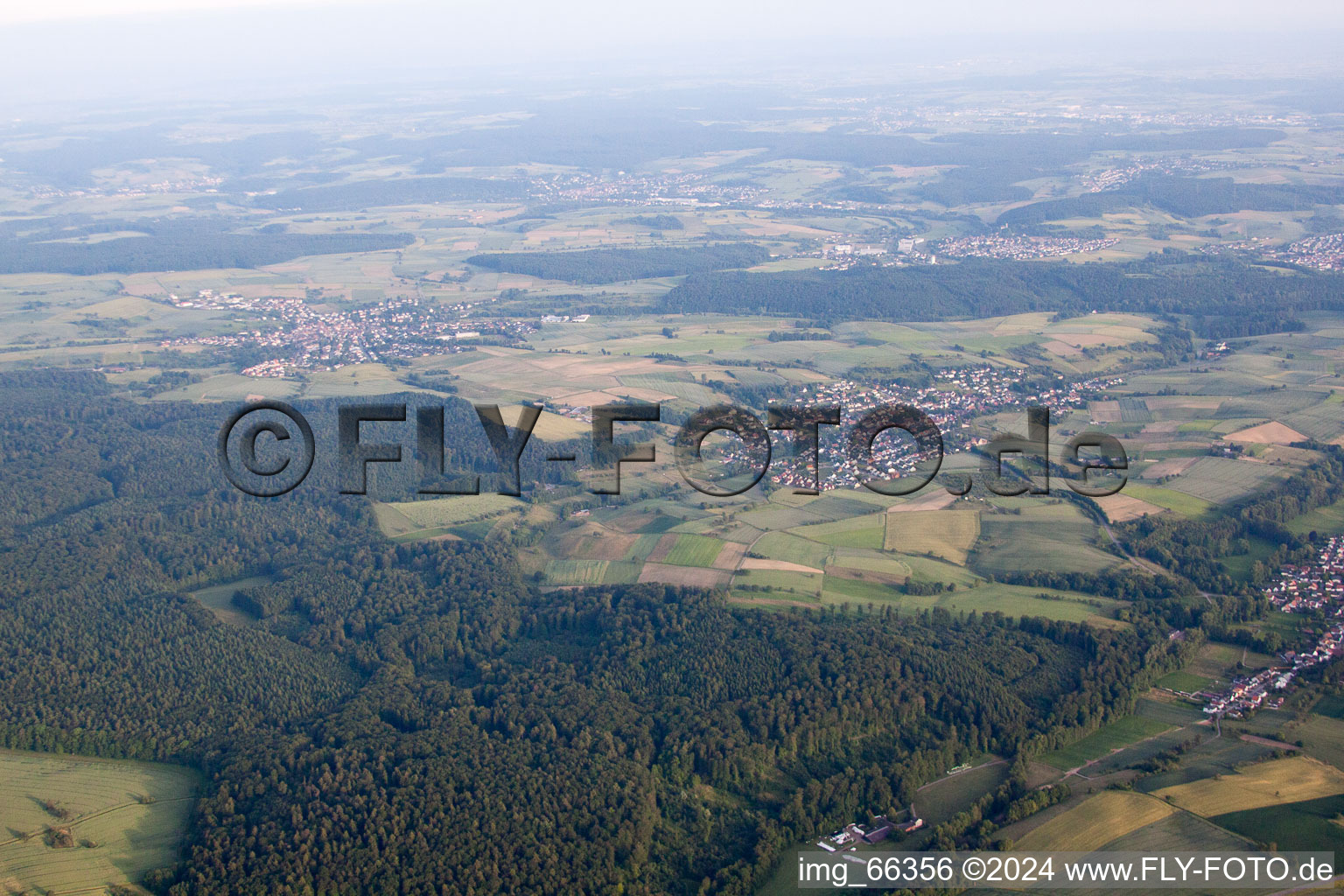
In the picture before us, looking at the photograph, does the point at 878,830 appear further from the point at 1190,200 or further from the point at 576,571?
the point at 1190,200

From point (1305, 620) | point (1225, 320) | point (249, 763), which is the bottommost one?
point (249, 763)

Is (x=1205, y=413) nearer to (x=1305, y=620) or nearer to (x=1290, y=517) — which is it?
(x=1290, y=517)

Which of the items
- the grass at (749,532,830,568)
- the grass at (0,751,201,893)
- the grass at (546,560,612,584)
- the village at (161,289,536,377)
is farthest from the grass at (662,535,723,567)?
the village at (161,289,536,377)

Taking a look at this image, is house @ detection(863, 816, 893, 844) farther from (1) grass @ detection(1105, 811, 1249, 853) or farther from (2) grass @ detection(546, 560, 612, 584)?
(2) grass @ detection(546, 560, 612, 584)

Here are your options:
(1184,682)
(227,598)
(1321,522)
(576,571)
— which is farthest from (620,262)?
(1184,682)

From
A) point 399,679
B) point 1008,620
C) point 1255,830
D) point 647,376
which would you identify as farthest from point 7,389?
point 1255,830

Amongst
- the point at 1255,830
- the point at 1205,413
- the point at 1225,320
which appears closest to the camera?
the point at 1255,830

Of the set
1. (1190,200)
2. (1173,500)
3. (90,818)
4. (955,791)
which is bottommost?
(90,818)
